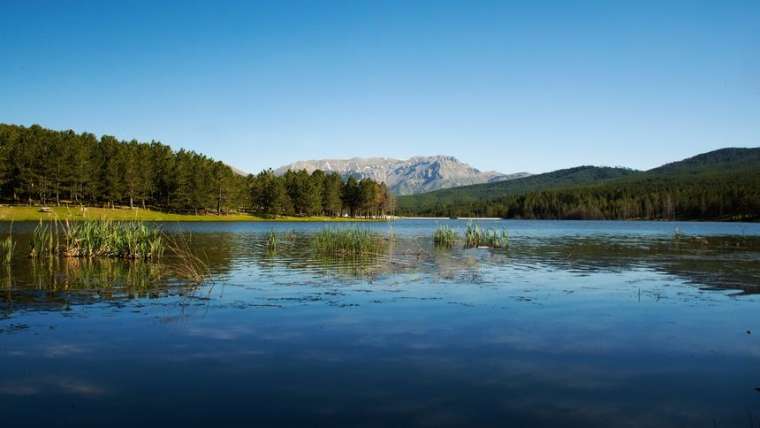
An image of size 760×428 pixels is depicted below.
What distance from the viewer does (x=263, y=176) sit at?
16612cm

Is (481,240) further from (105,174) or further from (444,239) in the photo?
(105,174)

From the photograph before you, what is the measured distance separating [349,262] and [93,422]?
26108mm

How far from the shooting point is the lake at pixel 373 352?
9.05 m

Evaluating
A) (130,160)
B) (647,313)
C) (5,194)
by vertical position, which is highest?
(130,160)

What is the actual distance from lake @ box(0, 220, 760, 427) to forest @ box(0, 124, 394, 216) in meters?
90.7

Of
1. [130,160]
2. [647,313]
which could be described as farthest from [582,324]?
[130,160]

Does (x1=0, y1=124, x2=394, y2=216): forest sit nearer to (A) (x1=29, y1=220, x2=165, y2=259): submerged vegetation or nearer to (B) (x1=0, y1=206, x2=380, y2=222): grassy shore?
(B) (x1=0, y1=206, x2=380, y2=222): grassy shore

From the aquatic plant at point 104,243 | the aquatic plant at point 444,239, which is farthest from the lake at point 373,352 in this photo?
the aquatic plant at point 444,239

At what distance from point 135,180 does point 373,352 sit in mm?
115642

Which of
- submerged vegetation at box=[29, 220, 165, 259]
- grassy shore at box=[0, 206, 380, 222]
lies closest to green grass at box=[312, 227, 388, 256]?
submerged vegetation at box=[29, 220, 165, 259]

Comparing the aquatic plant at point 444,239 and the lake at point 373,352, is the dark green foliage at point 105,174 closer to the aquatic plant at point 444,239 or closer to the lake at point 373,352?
the aquatic plant at point 444,239

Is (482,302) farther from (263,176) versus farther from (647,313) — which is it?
(263,176)

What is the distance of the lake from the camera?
9.05 m

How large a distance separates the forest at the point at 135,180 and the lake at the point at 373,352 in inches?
3572
